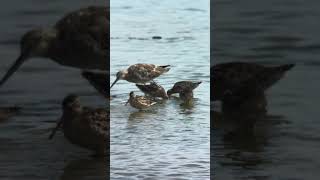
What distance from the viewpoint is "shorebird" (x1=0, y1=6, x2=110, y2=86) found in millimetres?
5199

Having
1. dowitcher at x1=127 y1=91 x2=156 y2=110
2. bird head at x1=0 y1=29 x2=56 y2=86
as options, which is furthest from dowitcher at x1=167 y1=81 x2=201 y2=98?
bird head at x1=0 y1=29 x2=56 y2=86

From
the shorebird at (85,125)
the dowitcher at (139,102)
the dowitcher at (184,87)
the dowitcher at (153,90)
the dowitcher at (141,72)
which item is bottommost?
the shorebird at (85,125)

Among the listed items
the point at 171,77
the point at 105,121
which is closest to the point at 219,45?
the point at 171,77

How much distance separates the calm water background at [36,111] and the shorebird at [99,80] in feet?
0.24

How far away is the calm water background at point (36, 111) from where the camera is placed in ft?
14.1

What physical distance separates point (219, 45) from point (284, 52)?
1.24 feet

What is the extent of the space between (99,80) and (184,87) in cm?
73

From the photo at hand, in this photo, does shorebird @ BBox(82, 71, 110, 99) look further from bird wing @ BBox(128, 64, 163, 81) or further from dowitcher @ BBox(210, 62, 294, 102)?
dowitcher @ BBox(210, 62, 294, 102)

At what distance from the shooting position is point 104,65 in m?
5.31

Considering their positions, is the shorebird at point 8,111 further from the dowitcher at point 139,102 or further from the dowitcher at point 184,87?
the dowitcher at point 184,87

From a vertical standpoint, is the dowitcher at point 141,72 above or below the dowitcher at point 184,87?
above

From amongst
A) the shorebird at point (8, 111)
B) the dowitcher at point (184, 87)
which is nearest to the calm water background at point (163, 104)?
the dowitcher at point (184, 87)

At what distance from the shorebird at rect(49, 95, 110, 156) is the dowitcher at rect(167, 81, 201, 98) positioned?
344 millimetres

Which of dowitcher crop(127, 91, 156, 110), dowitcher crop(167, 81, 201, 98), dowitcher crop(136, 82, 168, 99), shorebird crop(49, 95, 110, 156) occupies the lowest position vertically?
shorebird crop(49, 95, 110, 156)
